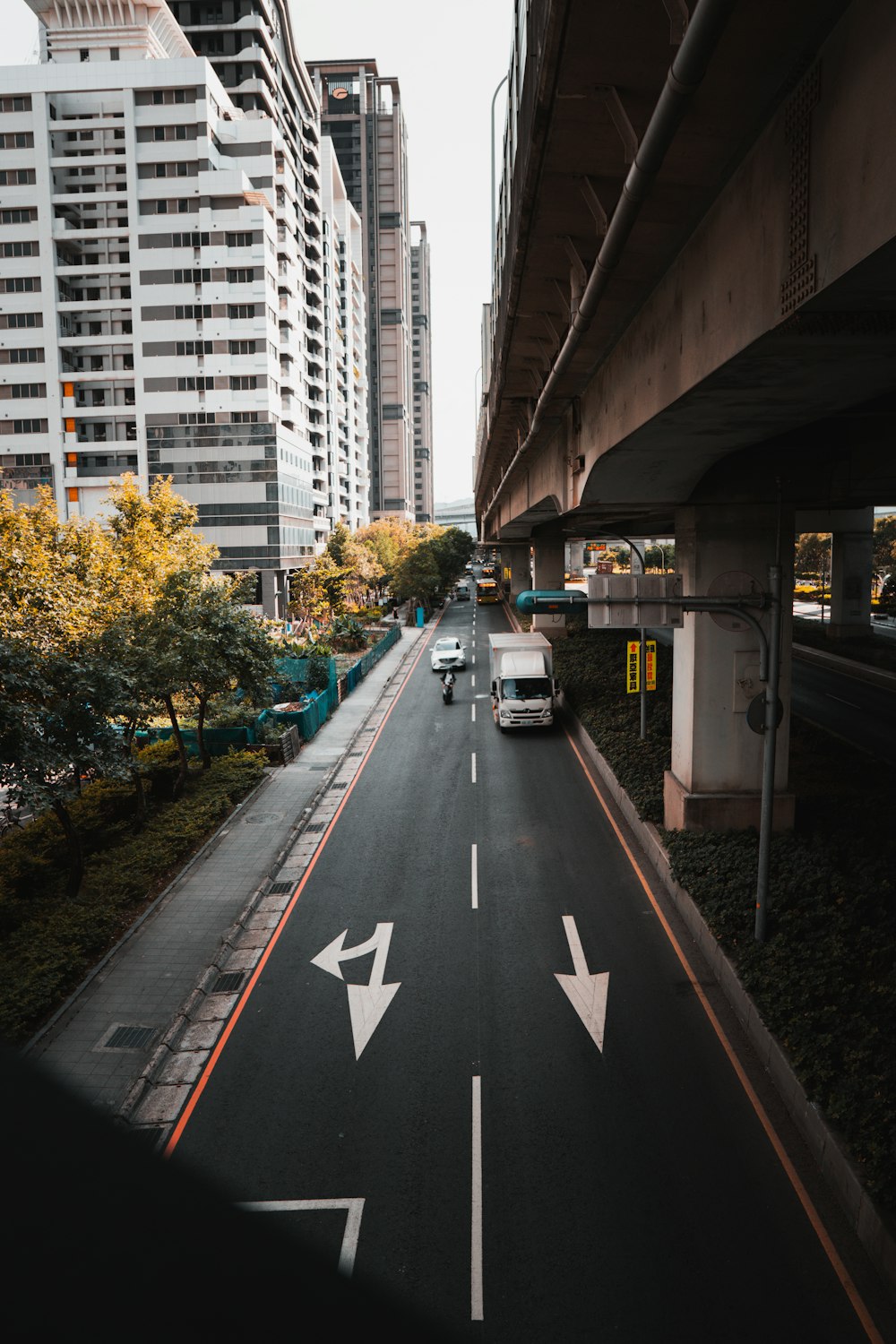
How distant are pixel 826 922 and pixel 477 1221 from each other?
7148mm

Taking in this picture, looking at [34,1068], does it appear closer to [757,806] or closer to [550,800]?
[757,806]

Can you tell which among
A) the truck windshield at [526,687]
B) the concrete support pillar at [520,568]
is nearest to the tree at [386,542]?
the concrete support pillar at [520,568]

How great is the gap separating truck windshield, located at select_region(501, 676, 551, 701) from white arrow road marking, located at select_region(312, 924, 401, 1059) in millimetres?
15917

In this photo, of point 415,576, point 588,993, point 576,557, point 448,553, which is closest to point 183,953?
point 588,993

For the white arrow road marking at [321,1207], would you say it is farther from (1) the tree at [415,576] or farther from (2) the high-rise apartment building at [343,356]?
(2) the high-rise apartment building at [343,356]

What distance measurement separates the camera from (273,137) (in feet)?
232

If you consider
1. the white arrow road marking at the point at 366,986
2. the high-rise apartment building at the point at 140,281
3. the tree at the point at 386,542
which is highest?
the high-rise apartment building at the point at 140,281

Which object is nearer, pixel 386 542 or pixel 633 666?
pixel 633 666

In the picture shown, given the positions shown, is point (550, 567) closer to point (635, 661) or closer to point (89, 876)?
point (635, 661)

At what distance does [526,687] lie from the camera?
3109 centimetres

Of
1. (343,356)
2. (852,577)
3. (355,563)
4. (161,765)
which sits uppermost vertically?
(343,356)

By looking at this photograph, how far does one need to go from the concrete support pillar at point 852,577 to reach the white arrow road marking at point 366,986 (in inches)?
1601

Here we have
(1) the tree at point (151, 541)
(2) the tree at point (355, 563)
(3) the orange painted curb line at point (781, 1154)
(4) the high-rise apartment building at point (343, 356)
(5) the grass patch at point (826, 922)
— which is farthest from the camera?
(4) the high-rise apartment building at point (343, 356)

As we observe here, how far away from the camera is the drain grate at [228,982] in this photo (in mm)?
13742
